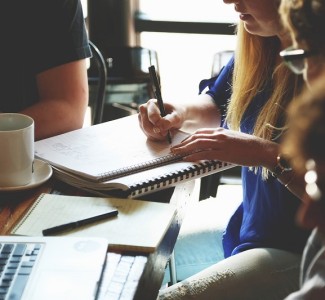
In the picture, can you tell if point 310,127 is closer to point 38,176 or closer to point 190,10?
point 38,176

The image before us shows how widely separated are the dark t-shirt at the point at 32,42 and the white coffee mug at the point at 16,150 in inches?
16.8

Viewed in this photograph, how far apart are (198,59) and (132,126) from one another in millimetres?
2040

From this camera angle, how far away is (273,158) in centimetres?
122

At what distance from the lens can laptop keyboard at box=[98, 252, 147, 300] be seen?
826 millimetres

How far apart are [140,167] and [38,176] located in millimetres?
Result: 204

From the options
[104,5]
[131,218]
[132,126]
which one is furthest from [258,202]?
[104,5]

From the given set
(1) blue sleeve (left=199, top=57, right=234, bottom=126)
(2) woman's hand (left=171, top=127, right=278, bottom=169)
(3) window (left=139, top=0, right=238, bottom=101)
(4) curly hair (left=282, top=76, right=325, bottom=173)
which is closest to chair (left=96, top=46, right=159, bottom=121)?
(3) window (left=139, top=0, right=238, bottom=101)

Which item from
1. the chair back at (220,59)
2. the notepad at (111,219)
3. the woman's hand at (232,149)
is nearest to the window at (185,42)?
the chair back at (220,59)

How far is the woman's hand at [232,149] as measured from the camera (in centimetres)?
122

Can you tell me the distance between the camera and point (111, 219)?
3.38 feet

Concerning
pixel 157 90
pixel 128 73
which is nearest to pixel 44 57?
pixel 157 90

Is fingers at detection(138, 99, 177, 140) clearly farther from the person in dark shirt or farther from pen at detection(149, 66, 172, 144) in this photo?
the person in dark shirt

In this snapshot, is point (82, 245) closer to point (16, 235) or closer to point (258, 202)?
point (16, 235)

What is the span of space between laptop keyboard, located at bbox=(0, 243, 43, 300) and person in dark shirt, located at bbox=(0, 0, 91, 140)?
24.8 inches
